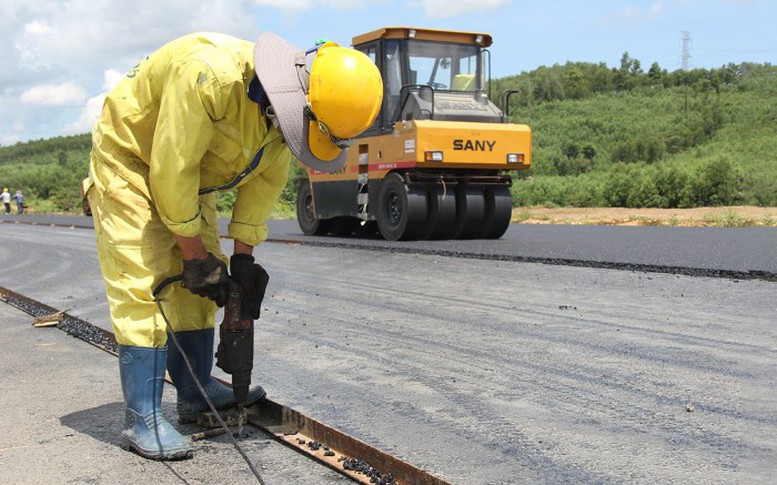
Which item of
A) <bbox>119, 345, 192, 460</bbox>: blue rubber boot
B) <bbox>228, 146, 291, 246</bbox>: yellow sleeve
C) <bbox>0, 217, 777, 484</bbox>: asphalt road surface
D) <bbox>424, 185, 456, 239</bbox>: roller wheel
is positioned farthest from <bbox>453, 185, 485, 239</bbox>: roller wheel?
<bbox>119, 345, 192, 460</bbox>: blue rubber boot

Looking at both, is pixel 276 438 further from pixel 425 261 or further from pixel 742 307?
pixel 425 261

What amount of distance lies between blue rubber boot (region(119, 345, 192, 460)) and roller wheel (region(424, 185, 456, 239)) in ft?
30.8

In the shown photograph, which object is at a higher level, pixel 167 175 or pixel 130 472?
pixel 167 175

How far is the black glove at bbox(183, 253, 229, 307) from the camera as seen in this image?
10.3ft

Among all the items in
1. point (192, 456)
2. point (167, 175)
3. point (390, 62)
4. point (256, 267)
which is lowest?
point (192, 456)

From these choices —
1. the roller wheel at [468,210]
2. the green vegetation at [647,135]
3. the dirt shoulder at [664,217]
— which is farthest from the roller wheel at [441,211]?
the green vegetation at [647,135]

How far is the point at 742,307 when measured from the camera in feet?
19.6

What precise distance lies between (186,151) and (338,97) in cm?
57

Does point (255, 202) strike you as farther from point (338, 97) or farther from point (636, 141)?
point (636, 141)

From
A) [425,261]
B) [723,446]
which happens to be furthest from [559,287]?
[723,446]

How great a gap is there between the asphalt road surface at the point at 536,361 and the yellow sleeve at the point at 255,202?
0.81m

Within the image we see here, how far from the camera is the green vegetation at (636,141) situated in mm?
26344

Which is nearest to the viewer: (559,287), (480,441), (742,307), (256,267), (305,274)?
(480,441)

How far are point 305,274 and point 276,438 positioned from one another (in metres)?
5.54
